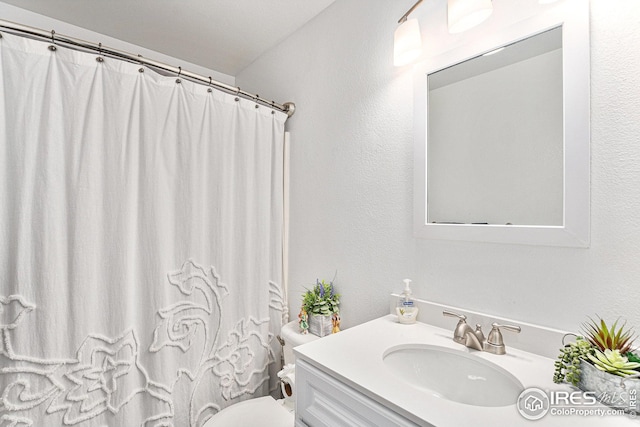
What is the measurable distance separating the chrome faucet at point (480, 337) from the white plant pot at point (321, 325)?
0.64 m

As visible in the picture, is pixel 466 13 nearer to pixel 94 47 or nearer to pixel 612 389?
pixel 612 389

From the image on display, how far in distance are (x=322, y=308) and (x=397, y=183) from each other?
71 centimetres

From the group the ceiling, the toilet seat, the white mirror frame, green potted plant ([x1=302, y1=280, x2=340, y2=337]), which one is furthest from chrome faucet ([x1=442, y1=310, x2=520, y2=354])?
the ceiling

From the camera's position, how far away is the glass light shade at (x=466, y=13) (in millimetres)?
958

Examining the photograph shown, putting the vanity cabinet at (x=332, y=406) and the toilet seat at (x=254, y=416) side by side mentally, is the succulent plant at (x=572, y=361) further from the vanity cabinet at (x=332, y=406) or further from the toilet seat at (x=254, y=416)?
the toilet seat at (x=254, y=416)

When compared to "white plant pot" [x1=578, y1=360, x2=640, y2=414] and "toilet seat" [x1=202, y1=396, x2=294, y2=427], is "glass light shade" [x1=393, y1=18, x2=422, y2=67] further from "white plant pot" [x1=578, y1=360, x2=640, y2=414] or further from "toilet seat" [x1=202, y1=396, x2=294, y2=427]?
"toilet seat" [x1=202, y1=396, x2=294, y2=427]

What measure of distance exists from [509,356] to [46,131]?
5.73ft

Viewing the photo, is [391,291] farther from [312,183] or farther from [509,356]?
[312,183]

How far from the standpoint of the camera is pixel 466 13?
38.4 inches

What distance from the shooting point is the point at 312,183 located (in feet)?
5.72

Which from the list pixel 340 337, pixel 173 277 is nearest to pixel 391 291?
pixel 340 337

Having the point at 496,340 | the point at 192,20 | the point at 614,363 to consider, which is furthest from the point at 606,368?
the point at 192,20

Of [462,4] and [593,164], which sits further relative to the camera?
[462,4]

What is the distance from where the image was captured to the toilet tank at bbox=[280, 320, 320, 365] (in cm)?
148
